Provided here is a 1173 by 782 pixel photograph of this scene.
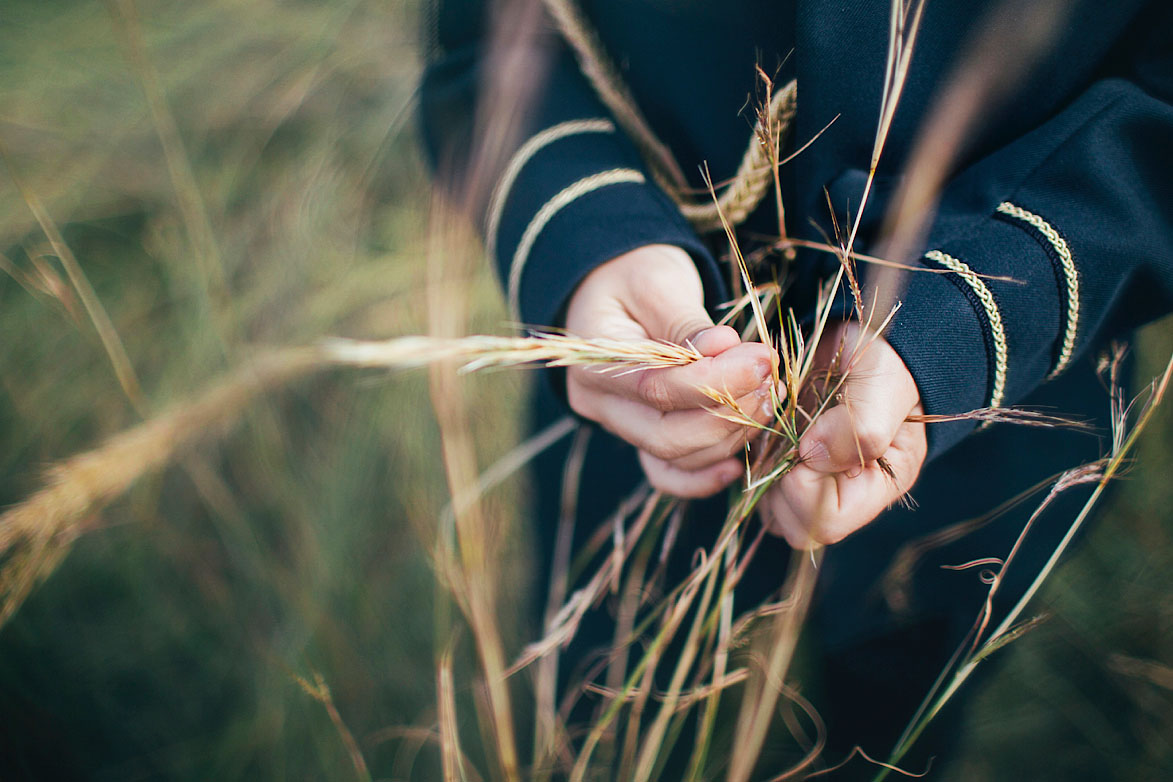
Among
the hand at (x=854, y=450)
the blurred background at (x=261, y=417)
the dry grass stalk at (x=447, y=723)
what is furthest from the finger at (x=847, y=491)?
the blurred background at (x=261, y=417)

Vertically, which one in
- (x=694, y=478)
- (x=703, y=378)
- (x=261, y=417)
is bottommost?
(x=261, y=417)

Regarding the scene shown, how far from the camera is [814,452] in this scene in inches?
10.8

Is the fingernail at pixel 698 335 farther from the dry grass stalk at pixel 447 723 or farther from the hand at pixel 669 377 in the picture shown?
the dry grass stalk at pixel 447 723

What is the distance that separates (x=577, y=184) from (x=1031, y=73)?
0.90 ft

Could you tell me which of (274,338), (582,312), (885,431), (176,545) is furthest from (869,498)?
(176,545)

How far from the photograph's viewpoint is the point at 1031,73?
33 cm

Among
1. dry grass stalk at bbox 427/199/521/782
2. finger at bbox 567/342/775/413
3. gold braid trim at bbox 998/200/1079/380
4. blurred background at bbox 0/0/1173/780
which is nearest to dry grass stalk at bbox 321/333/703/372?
finger at bbox 567/342/775/413

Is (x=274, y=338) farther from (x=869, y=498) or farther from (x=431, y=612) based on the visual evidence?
(x=869, y=498)

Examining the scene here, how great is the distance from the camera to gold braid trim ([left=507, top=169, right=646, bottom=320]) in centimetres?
40

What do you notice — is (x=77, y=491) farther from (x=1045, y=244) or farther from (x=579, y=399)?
(x=1045, y=244)

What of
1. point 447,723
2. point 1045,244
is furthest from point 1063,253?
point 447,723

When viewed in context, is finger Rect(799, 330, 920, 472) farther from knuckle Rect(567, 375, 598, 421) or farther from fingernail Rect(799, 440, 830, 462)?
knuckle Rect(567, 375, 598, 421)

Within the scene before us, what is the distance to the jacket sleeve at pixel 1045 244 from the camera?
11.8 inches

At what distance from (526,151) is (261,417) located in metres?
0.53
